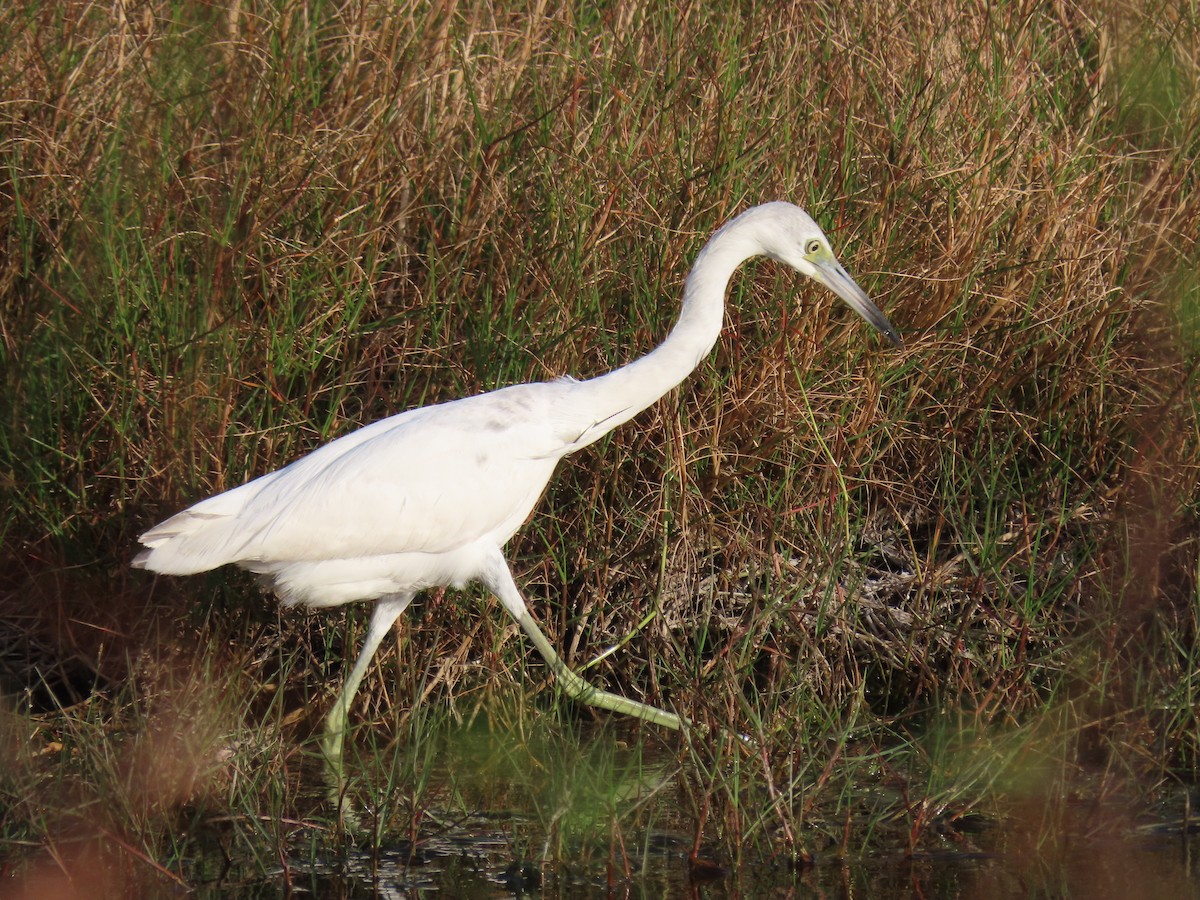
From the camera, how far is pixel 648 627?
14.6 ft

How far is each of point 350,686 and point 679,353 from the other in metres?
1.28

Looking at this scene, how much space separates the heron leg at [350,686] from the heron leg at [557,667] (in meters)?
0.30

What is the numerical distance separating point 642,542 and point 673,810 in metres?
0.97

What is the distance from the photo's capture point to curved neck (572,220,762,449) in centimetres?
398

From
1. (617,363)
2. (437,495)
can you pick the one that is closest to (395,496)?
(437,495)

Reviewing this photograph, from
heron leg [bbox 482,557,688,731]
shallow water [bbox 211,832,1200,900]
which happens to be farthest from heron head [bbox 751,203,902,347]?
shallow water [bbox 211,832,1200,900]

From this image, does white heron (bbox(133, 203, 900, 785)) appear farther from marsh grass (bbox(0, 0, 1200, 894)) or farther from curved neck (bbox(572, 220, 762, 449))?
marsh grass (bbox(0, 0, 1200, 894))

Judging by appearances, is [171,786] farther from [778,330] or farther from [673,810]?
[778,330]

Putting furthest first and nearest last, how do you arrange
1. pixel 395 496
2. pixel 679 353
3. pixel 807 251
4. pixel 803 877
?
1. pixel 807 251
2. pixel 679 353
3. pixel 395 496
4. pixel 803 877

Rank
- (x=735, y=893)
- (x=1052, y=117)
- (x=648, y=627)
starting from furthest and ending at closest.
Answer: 1. (x=1052, y=117)
2. (x=648, y=627)
3. (x=735, y=893)

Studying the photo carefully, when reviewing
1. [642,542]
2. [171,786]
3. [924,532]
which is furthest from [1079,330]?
[171,786]

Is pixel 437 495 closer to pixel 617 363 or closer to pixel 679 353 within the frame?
pixel 679 353

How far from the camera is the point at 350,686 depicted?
13.2ft

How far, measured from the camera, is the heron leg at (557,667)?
3926 mm
